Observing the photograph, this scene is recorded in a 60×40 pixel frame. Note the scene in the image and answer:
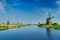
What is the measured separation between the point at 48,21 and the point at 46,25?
1360 millimetres

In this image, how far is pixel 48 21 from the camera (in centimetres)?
2544

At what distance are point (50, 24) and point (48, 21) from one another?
33.2 inches

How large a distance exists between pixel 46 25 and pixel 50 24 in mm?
1757

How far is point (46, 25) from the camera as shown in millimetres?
26516

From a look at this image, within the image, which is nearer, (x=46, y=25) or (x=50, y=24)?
(x=50, y=24)

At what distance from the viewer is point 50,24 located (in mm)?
24859
